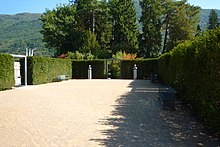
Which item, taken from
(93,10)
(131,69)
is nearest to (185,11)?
(93,10)

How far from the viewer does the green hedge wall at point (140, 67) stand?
89.5ft

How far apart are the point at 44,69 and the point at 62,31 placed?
71.7ft

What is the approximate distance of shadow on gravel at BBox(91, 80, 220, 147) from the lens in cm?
485

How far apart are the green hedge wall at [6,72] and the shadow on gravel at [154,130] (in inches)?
355

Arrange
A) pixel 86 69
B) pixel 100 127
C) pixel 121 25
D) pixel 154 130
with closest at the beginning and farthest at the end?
pixel 154 130 < pixel 100 127 < pixel 86 69 < pixel 121 25

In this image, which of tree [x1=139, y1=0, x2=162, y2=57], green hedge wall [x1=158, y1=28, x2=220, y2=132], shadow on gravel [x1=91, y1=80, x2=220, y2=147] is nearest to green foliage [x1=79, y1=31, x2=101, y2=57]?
tree [x1=139, y1=0, x2=162, y2=57]

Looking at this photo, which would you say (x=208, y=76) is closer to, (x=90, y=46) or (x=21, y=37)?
(x=90, y=46)

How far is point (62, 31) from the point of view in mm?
41812

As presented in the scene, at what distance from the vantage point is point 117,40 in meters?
43.8

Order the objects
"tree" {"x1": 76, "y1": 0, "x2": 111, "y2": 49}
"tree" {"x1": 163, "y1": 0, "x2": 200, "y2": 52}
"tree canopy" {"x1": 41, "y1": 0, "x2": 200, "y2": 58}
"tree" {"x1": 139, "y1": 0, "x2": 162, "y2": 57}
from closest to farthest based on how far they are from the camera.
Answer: "tree" {"x1": 163, "y1": 0, "x2": 200, "y2": 52} → "tree canopy" {"x1": 41, "y1": 0, "x2": 200, "y2": 58} → "tree" {"x1": 76, "y1": 0, "x2": 111, "y2": 49} → "tree" {"x1": 139, "y1": 0, "x2": 162, "y2": 57}

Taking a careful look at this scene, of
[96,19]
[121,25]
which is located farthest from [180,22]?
[96,19]

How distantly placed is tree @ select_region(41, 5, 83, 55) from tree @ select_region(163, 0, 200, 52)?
→ 13688 mm

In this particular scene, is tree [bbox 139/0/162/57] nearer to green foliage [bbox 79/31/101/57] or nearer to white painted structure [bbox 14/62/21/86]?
green foliage [bbox 79/31/101/57]

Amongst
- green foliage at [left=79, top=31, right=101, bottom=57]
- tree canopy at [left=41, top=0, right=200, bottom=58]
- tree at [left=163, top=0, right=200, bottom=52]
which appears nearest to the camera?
green foliage at [left=79, top=31, right=101, bottom=57]
